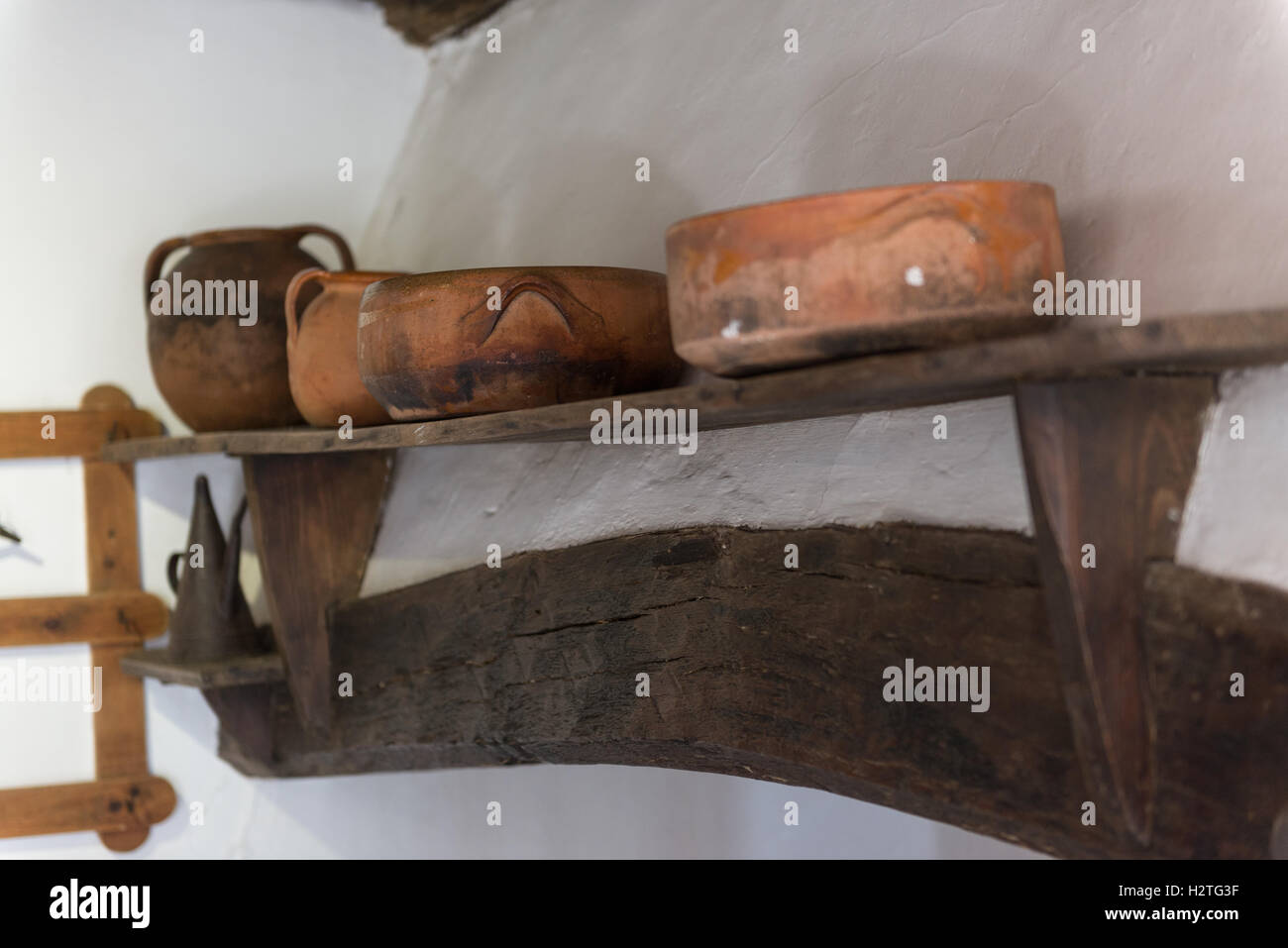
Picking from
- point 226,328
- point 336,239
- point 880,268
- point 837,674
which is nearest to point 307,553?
point 226,328

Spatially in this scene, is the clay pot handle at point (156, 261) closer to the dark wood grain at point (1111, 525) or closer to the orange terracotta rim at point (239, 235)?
the orange terracotta rim at point (239, 235)

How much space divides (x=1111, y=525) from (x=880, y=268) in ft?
0.69

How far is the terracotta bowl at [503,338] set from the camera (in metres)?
0.99

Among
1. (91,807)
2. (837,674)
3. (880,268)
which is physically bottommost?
(91,807)

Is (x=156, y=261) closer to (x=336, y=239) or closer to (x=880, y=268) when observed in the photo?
(x=336, y=239)

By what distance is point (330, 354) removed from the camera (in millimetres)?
1229

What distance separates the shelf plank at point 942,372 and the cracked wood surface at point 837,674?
0.41 ft

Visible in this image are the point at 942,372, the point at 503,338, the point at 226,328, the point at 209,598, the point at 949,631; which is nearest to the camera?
the point at 942,372

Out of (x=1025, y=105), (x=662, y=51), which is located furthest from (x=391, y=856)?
(x=1025, y=105)

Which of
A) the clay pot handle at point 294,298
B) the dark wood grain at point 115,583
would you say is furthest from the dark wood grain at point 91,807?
the clay pot handle at point 294,298

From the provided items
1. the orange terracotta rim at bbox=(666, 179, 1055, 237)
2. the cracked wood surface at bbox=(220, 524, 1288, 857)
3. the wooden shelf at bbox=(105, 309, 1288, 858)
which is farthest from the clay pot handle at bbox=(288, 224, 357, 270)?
the orange terracotta rim at bbox=(666, 179, 1055, 237)
